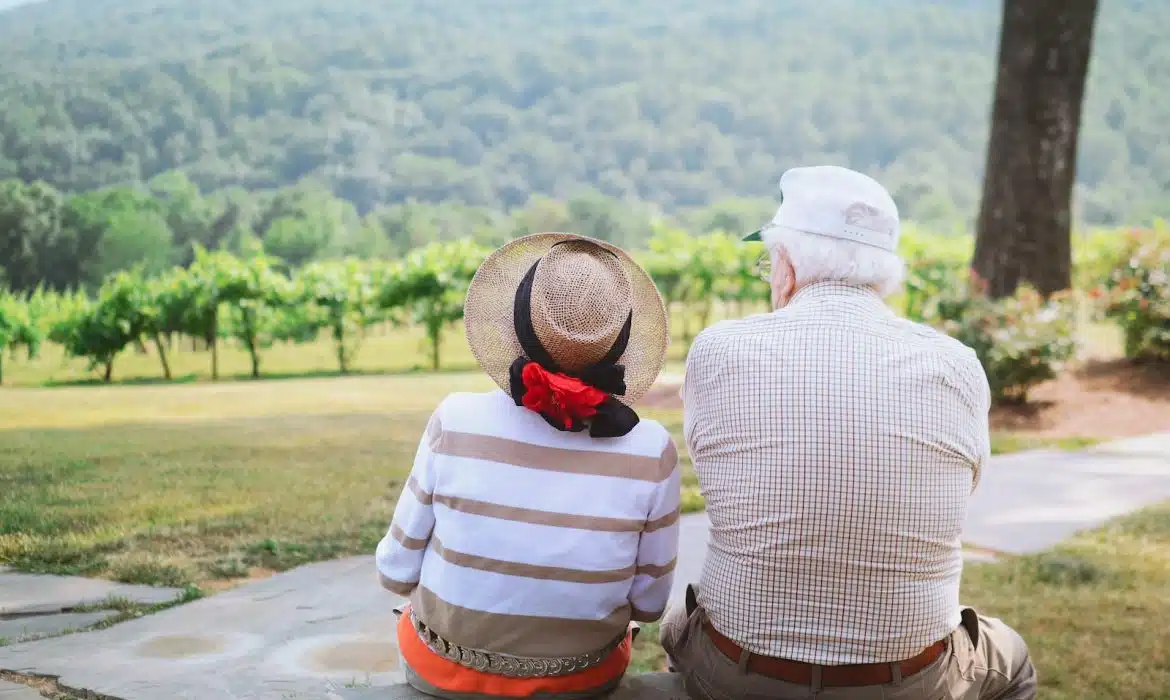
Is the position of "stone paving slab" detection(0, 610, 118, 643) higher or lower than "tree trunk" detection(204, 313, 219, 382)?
lower

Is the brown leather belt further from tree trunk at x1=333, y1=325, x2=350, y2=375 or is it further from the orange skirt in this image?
tree trunk at x1=333, y1=325, x2=350, y2=375

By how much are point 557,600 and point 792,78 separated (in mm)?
19604

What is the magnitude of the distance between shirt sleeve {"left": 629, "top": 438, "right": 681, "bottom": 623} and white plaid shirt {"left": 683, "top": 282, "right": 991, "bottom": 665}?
91mm

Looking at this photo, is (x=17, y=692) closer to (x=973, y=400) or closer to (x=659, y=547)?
(x=659, y=547)

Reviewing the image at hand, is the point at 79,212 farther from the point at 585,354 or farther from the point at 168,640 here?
the point at 585,354

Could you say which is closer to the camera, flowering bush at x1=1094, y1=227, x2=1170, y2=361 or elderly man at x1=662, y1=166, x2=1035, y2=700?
elderly man at x1=662, y1=166, x2=1035, y2=700

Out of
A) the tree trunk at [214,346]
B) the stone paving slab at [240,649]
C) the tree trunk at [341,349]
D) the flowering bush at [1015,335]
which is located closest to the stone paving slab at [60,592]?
the stone paving slab at [240,649]

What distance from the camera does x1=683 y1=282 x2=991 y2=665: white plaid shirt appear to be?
2094 mm

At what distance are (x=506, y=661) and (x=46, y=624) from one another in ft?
6.32

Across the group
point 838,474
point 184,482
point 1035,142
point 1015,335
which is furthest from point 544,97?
point 838,474

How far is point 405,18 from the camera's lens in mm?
12680

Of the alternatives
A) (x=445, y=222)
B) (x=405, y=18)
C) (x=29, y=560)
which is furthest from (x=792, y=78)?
(x=29, y=560)

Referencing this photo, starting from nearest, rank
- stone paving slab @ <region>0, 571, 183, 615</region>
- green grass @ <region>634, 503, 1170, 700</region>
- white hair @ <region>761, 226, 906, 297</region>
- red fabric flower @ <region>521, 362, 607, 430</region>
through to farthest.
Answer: red fabric flower @ <region>521, 362, 607, 430</region> < white hair @ <region>761, 226, 906, 297</region> < green grass @ <region>634, 503, 1170, 700</region> < stone paving slab @ <region>0, 571, 183, 615</region>

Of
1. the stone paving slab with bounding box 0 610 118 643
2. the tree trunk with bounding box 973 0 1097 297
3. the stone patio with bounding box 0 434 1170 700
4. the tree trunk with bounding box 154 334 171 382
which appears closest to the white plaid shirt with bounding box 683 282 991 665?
the stone patio with bounding box 0 434 1170 700
